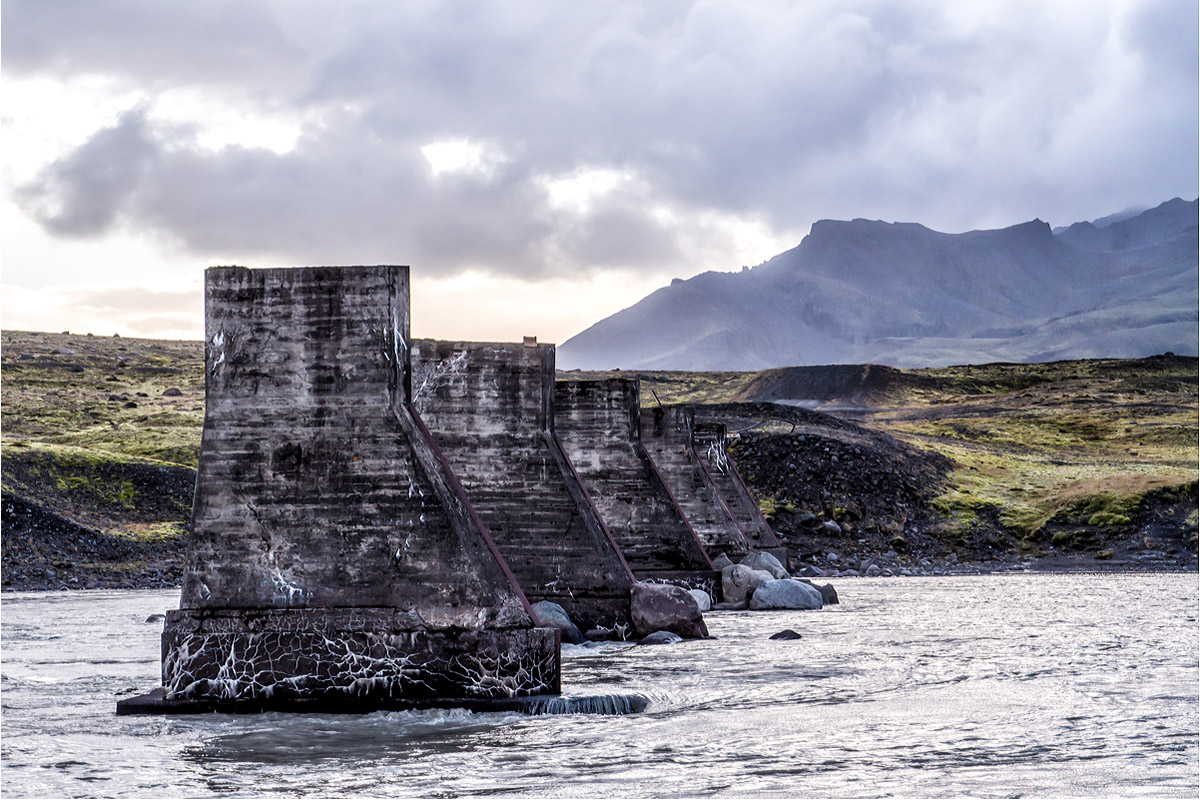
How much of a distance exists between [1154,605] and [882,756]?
20317 mm

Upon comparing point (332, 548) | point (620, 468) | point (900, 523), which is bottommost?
point (900, 523)

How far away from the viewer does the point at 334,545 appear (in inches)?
525

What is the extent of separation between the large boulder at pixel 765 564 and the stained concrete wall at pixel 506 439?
13.6m

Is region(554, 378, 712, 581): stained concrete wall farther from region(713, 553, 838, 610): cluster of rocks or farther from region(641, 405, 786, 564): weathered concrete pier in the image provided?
region(641, 405, 786, 564): weathered concrete pier

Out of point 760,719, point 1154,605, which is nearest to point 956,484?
point 1154,605

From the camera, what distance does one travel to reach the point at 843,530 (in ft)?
165

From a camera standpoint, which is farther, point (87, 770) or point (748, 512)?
point (748, 512)

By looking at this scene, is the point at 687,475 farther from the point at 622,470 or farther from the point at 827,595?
the point at 622,470

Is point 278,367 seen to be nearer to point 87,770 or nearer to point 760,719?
point 87,770

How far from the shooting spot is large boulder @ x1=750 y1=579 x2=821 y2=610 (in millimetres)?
29734

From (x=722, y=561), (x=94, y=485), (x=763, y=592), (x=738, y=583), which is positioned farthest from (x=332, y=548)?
(x=94, y=485)

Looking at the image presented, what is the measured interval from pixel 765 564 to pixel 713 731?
69.5 ft

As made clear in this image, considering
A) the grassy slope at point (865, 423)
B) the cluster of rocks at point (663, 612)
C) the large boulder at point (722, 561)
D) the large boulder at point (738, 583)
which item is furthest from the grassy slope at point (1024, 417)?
the cluster of rocks at point (663, 612)

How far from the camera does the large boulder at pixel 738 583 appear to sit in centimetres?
2920
